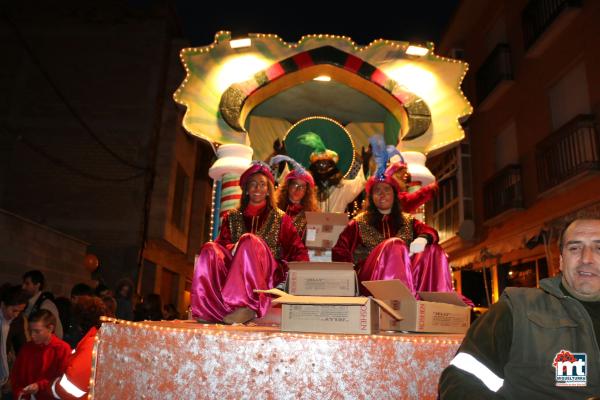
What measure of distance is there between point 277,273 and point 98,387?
1765 mm

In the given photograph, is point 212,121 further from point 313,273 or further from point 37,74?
point 37,74

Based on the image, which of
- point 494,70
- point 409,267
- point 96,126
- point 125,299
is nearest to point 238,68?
point 125,299

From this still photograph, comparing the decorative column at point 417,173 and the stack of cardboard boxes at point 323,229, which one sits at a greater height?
the decorative column at point 417,173

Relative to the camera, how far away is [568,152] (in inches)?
352

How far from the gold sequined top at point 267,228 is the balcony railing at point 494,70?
9.29 meters

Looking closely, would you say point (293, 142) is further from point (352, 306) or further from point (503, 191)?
point (503, 191)

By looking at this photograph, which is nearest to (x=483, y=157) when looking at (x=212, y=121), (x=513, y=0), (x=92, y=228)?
(x=513, y=0)

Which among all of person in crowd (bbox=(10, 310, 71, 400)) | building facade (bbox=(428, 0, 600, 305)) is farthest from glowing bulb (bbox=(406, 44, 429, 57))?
person in crowd (bbox=(10, 310, 71, 400))

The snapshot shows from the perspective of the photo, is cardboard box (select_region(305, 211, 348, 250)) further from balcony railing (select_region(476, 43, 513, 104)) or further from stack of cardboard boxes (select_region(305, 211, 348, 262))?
balcony railing (select_region(476, 43, 513, 104))

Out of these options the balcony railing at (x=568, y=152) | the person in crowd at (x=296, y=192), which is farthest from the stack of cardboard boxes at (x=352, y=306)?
the balcony railing at (x=568, y=152)

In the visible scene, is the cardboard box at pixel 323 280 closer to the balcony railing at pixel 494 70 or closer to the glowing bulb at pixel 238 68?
the glowing bulb at pixel 238 68

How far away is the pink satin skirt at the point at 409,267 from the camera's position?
3.55m

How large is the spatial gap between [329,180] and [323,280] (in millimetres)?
2479

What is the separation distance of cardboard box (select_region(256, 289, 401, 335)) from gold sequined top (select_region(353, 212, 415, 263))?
1.66 m
